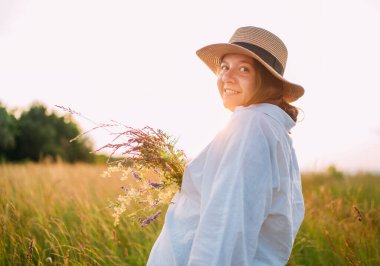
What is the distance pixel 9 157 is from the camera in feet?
107

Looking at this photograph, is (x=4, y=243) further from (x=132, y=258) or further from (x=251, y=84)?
(x=251, y=84)

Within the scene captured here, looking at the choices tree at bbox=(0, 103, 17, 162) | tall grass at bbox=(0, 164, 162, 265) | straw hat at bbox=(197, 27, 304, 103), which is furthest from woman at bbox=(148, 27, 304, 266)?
tree at bbox=(0, 103, 17, 162)

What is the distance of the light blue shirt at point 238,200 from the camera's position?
144 centimetres

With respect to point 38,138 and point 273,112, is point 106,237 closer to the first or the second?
point 273,112

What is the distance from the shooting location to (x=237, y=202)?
4.73 feet

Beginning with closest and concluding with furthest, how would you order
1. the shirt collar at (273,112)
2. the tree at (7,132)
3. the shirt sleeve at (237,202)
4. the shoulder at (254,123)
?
the shirt sleeve at (237,202), the shoulder at (254,123), the shirt collar at (273,112), the tree at (7,132)

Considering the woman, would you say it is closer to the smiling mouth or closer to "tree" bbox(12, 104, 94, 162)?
the smiling mouth

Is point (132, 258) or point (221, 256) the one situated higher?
A: point (221, 256)

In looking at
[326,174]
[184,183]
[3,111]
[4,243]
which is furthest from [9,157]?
[184,183]

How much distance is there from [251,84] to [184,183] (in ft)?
2.07

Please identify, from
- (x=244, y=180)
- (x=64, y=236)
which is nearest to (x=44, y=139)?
(x=64, y=236)

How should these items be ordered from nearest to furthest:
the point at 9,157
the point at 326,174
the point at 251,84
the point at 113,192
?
the point at 251,84, the point at 113,192, the point at 326,174, the point at 9,157

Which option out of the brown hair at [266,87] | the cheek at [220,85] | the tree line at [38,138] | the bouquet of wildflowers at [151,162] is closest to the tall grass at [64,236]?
the bouquet of wildflowers at [151,162]

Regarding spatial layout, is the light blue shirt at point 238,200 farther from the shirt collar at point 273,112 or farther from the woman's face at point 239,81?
the woman's face at point 239,81
